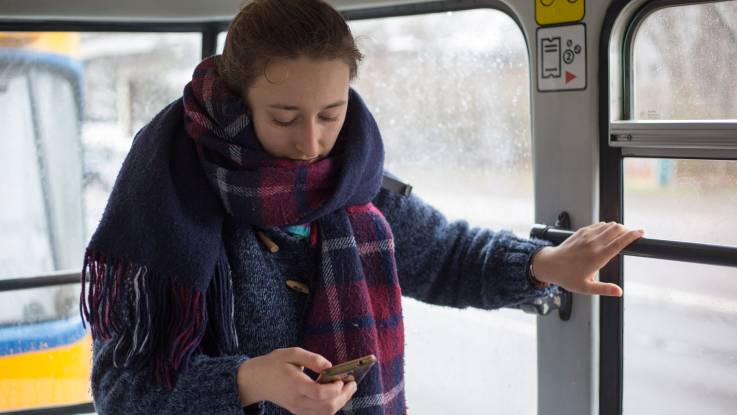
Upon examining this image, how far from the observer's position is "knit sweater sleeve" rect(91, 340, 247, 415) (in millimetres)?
1392

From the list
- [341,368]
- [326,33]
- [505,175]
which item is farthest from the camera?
[505,175]

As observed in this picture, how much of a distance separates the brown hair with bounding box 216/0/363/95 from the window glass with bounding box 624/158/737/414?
851 mm

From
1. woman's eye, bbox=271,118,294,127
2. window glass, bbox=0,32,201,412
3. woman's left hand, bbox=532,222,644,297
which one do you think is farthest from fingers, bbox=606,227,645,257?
window glass, bbox=0,32,201,412

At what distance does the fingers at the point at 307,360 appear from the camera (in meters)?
1.30

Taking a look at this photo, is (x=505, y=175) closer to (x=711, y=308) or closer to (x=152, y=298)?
(x=711, y=308)

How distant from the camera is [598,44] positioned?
1.83m

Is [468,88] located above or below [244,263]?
above

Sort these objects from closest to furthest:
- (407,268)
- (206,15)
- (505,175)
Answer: (407,268), (505,175), (206,15)

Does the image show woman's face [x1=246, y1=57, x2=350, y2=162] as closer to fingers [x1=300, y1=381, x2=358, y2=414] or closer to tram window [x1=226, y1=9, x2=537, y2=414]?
fingers [x1=300, y1=381, x2=358, y2=414]

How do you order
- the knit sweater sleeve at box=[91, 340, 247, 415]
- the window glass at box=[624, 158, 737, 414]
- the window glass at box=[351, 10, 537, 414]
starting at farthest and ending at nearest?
the window glass at box=[351, 10, 537, 414]
the window glass at box=[624, 158, 737, 414]
the knit sweater sleeve at box=[91, 340, 247, 415]

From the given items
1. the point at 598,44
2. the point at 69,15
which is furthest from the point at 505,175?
the point at 69,15

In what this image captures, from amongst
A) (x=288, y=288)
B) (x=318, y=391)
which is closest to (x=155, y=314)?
(x=288, y=288)

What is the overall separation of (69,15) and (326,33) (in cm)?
125

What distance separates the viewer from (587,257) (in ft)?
5.33
